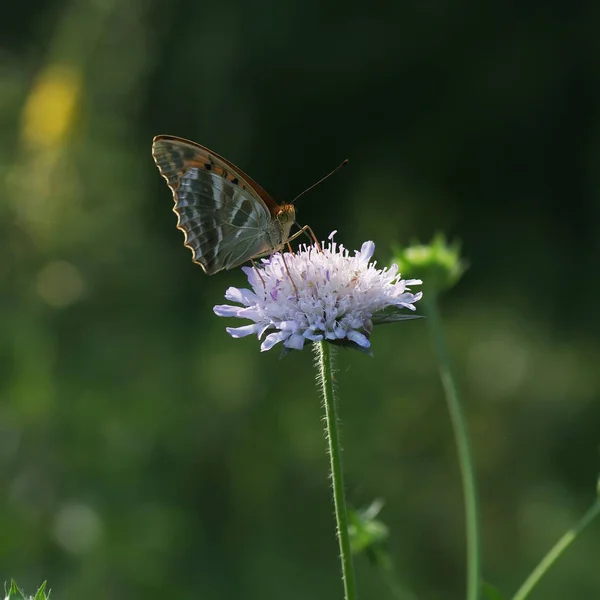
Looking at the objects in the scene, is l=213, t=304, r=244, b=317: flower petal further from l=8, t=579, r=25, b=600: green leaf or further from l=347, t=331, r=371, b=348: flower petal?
l=8, t=579, r=25, b=600: green leaf

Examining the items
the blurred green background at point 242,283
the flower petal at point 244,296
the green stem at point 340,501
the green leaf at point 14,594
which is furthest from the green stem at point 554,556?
the blurred green background at point 242,283

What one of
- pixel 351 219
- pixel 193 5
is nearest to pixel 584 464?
pixel 351 219

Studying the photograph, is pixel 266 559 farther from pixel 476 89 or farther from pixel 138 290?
pixel 476 89

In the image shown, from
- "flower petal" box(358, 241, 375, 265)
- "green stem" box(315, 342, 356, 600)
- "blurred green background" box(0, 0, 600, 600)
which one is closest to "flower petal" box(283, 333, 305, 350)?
"green stem" box(315, 342, 356, 600)

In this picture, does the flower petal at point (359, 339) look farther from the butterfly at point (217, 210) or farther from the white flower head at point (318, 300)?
the butterfly at point (217, 210)

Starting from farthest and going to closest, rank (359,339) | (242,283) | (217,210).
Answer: (242,283) < (217,210) < (359,339)

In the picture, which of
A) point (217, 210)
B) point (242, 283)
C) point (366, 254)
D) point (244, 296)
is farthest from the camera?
point (242, 283)

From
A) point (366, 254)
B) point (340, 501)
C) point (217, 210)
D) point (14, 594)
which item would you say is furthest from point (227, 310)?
point (14, 594)

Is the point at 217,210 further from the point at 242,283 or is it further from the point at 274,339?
the point at 242,283
